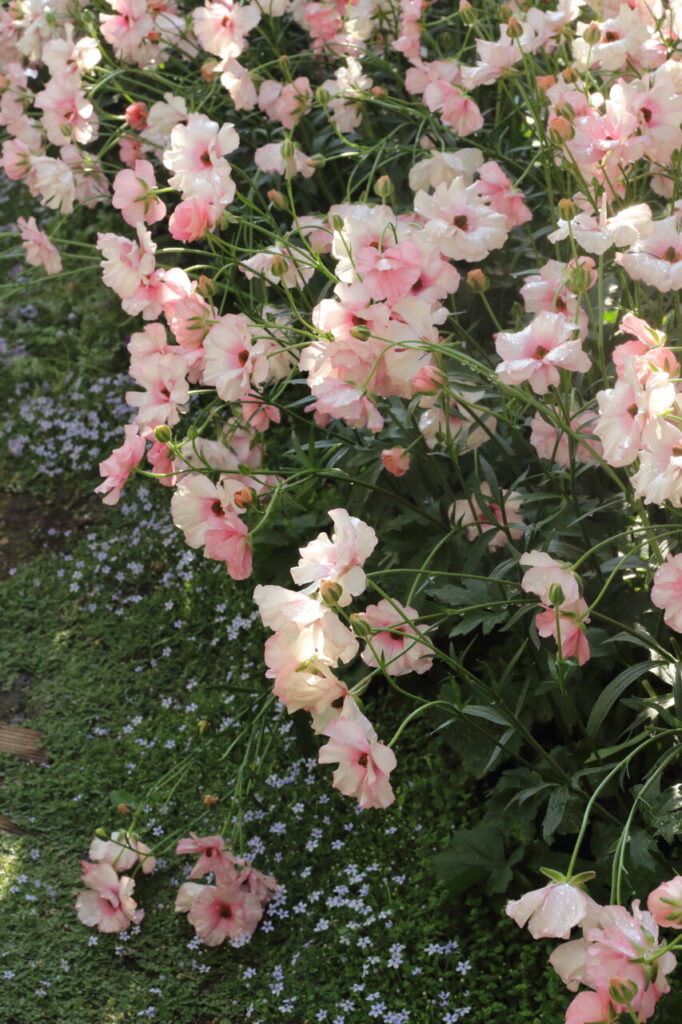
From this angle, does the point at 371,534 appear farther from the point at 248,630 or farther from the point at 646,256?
the point at 248,630

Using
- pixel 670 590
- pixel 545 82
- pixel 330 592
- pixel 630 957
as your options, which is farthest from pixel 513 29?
pixel 630 957

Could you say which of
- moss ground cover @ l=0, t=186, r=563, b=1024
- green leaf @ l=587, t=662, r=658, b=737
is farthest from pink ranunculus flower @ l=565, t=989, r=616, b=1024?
moss ground cover @ l=0, t=186, r=563, b=1024

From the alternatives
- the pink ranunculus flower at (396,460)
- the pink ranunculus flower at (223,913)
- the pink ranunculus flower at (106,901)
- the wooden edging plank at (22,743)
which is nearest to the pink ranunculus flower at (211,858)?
the pink ranunculus flower at (223,913)

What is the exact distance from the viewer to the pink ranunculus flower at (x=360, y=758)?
139cm

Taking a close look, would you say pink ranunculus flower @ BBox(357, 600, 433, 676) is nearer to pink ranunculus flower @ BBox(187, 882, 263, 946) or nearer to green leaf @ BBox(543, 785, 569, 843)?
green leaf @ BBox(543, 785, 569, 843)

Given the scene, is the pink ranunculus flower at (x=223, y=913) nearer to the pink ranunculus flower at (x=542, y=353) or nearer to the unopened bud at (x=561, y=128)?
the pink ranunculus flower at (x=542, y=353)

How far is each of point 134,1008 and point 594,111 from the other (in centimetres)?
158

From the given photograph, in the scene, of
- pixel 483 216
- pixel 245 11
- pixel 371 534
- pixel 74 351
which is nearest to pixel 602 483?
pixel 483 216

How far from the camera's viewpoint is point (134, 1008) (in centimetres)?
206

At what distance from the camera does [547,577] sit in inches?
59.3

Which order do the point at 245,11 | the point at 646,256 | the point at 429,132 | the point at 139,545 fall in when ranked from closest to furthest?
the point at 646,256, the point at 245,11, the point at 429,132, the point at 139,545

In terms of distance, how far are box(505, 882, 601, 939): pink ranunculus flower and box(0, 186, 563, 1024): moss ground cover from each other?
25.6 inches

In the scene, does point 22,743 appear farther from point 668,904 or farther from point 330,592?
point 668,904

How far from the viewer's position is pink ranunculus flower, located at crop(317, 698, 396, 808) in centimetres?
139
